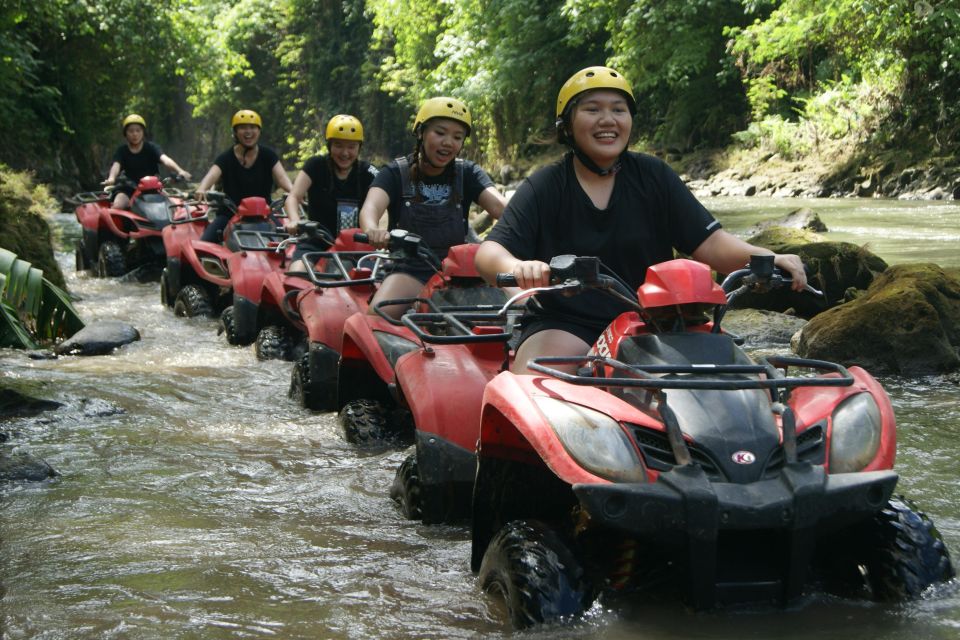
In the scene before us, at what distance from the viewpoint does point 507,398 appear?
353cm

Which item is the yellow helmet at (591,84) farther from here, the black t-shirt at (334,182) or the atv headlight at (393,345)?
the black t-shirt at (334,182)

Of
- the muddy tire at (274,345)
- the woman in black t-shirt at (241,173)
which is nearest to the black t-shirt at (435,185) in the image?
the muddy tire at (274,345)

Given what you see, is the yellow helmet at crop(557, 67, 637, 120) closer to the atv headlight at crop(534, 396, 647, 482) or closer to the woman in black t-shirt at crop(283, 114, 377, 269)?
the atv headlight at crop(534, 396, 647, 482)

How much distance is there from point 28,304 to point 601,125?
9.53 ft

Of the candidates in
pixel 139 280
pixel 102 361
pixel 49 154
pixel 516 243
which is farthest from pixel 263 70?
pixel 516 243

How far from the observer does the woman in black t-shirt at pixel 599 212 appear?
445 cm

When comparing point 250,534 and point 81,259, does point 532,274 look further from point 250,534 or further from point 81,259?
point 81,259

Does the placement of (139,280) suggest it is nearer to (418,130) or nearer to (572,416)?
(418,130)

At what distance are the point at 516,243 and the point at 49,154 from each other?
26211mm

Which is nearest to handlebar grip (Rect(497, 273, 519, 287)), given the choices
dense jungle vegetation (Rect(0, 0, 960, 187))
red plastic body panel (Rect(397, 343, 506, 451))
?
red plastic body panel (Rect(397, 343, 506, 451))

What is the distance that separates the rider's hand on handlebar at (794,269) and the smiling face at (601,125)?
784mm

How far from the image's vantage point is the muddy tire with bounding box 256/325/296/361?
927 centimetres

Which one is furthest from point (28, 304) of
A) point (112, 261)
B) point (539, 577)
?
point (112, 261)

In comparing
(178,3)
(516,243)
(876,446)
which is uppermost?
(178,3)
